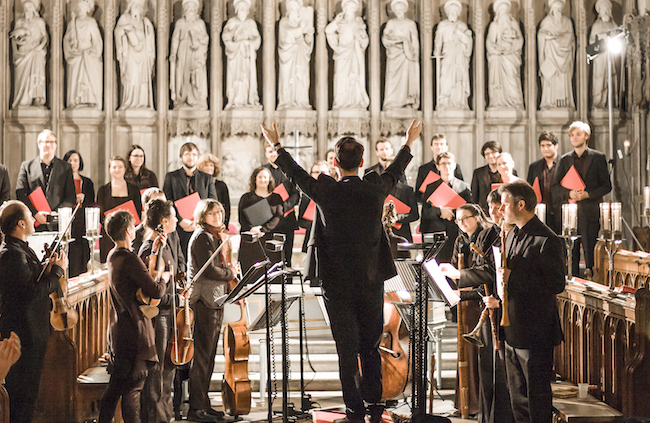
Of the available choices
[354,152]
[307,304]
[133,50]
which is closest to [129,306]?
[354,152]

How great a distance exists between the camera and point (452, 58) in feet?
32.3

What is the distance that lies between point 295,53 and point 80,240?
3862 millimetres

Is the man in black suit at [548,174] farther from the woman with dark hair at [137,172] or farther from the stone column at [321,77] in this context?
the woman with dark hair at [137,172]

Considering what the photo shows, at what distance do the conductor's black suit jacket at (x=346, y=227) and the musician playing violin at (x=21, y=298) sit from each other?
1.47m

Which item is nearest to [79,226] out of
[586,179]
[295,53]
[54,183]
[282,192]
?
[54,183]

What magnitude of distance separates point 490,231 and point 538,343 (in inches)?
37.6

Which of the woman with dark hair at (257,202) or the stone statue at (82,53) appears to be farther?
the stone statue at (82,53)

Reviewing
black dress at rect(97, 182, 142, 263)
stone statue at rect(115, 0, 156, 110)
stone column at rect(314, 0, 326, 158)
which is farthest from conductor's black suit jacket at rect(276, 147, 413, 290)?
stone statue at rect(115, 0, 156, 110)

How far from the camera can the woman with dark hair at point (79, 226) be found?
7.49 m

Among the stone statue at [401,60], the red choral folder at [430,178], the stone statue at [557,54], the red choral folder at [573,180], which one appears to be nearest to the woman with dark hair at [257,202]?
the red choral folder at [430,178]

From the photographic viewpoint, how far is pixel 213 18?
32.4 ft

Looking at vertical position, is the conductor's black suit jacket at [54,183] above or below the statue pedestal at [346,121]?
below

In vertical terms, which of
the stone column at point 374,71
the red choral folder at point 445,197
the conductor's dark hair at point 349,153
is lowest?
the red choral folder at point 445,197

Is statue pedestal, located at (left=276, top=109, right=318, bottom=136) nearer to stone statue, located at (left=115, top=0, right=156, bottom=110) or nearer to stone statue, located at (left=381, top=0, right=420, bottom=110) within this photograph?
stone statue, located at (left=381, top=0, right=420, bottom=110)
